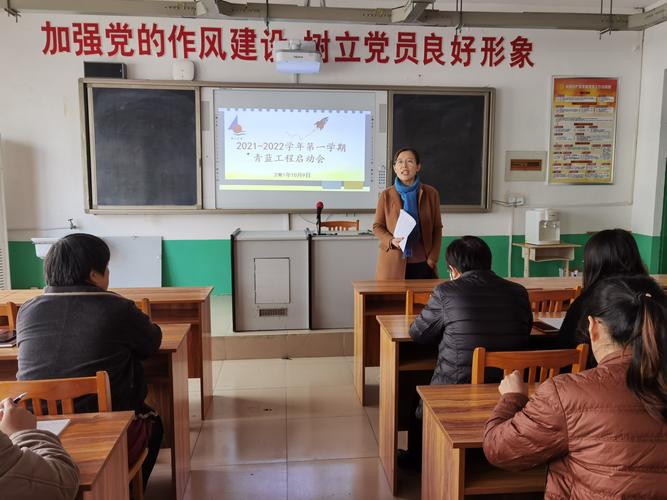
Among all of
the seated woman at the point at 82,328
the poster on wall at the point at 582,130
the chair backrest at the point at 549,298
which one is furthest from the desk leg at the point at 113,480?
the poster on wall at the point at 582,130

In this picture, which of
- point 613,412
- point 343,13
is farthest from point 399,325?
point 343,13

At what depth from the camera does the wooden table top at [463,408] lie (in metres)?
1.28

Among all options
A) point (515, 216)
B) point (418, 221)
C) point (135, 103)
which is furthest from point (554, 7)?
point (135, 103)

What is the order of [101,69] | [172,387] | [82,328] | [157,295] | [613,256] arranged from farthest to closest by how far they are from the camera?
[101,69] < [157,295] < [172,387] < [613,256] < [82,328]

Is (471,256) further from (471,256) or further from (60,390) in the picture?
(60,390)

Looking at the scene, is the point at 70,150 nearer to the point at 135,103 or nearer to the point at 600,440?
the point at 135,103

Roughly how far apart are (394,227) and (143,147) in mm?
2887

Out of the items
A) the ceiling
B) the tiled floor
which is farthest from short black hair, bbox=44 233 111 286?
the ceiling

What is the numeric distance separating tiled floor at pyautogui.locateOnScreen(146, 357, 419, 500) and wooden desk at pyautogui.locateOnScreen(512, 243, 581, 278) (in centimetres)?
252

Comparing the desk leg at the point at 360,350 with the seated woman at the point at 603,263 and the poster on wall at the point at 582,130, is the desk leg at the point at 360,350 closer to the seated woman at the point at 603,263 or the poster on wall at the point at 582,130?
the seated woman at the point at 603,263

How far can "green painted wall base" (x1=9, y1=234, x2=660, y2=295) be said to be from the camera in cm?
502

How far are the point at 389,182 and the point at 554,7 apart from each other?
254 centimetres

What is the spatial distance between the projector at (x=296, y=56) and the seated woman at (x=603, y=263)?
361cm

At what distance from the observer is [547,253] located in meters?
5.33
